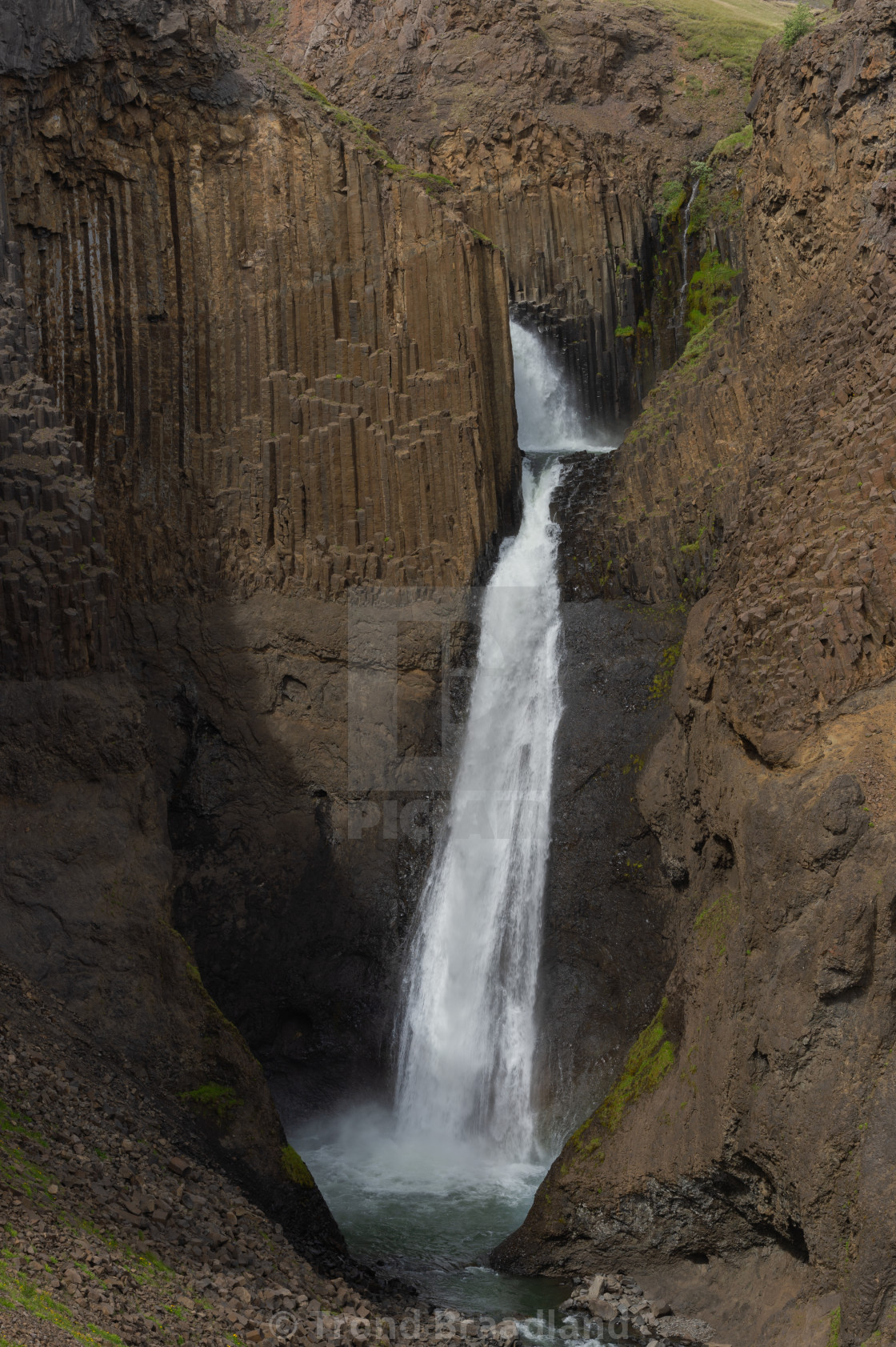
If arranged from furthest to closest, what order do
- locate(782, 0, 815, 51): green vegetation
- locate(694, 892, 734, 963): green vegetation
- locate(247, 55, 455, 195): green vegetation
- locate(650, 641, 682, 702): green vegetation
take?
locate(247, 55, 455, 195): green vegetation
locate(650, 641, 682, 702): green vegetation
locate(782, 0, 815, 51): green vegetation
locate(694, 892, 734, 963): green vegetation

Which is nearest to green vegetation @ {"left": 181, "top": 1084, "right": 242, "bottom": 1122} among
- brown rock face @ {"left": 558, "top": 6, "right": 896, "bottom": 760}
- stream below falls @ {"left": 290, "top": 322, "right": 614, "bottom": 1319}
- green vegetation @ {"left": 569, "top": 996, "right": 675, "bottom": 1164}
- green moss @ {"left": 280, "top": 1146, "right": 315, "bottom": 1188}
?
green moss @ {"left": 280, "top": 1146, "right": 315, "bottom": 1188}

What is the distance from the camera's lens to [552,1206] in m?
13.5

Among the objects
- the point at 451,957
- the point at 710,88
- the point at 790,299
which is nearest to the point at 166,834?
the point at 451,957

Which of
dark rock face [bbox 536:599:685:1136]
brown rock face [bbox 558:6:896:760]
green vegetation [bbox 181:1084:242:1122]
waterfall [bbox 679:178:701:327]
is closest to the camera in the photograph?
brown rock face [bbox 558:6:896:760]

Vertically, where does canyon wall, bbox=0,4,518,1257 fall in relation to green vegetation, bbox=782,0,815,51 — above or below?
below

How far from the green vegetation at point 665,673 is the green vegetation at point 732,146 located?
13416 mm

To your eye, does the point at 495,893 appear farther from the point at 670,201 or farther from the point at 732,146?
the point at 732,146

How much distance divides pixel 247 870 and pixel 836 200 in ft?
45.3

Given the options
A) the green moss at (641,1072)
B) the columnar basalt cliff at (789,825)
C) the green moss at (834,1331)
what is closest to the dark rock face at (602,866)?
the columnar basalt cliff at (789,825)

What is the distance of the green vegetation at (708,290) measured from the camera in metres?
23.6

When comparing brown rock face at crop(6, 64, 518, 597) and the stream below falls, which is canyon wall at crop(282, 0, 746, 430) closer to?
brown rock face at crop(6, 64, 518, 597)

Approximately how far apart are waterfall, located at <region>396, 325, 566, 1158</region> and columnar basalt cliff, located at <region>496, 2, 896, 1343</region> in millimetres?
2558

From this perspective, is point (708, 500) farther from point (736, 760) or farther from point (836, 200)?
point (736, 760)

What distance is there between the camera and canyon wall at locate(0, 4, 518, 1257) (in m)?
19.1
